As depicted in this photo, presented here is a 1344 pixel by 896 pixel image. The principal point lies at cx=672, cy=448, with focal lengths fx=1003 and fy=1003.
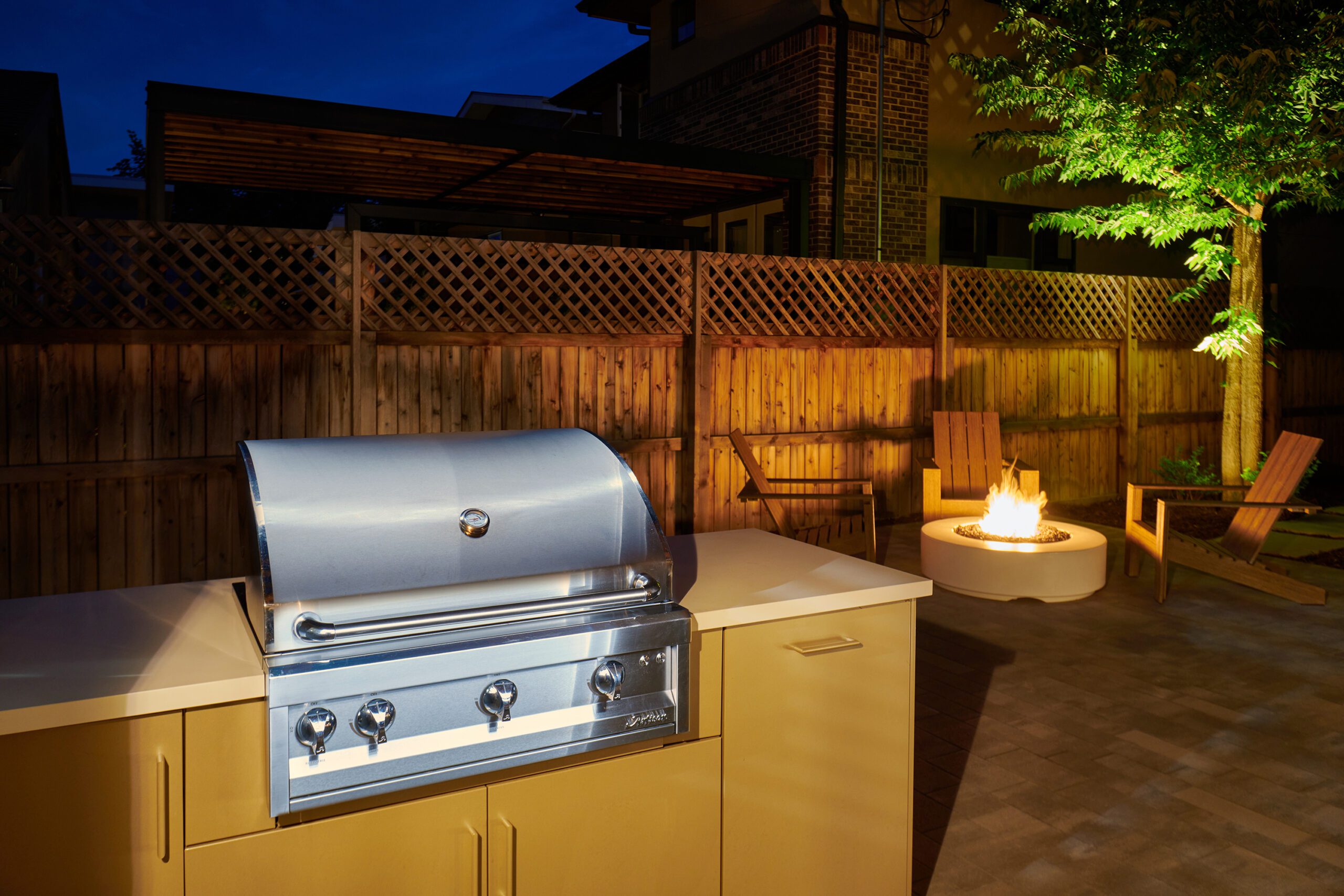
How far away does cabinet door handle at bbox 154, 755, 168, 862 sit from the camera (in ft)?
5.22

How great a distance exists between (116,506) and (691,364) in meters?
3.62

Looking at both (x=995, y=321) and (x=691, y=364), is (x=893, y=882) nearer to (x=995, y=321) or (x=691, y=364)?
(x=691, y=364)

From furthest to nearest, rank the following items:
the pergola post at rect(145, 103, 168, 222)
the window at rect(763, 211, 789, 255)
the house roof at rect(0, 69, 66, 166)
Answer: the window at rect(763, 211, 789, 255)
the house roof at rect(0, 69, 66, 166)
the pergola post at rect(145, 103, 168, 222)

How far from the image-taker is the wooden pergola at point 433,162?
6.42 metres

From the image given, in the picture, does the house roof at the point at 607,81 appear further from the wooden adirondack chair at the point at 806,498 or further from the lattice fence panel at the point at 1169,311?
the wooden adirondack chair at the point at 806,498

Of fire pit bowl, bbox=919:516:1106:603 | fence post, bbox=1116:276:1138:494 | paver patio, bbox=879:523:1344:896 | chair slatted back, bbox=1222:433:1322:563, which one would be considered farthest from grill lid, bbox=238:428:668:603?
fence post, bbox=1116:276:1138:494

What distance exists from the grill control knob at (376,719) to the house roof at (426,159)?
514cm

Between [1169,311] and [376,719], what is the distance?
9.74 metres

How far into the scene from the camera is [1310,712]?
13.1 feet

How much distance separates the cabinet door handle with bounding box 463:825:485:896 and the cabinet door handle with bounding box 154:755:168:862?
1.64ft

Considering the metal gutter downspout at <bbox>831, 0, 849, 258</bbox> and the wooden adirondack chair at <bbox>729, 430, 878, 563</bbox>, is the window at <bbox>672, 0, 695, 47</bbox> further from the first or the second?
the wooden adirondack chair at <bbox>729, 430, 878, 563</bbox>

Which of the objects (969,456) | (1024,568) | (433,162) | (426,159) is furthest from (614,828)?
(433,162)

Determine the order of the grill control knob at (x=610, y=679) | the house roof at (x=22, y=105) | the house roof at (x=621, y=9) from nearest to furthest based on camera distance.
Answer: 1. the grill control knob at (x=610, y=679)
2. the house roof at (x=22, y=105)
3. the house roof at (x=621, y=9)

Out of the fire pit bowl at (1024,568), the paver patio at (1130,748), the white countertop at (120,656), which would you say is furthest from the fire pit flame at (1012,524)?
the white countertop at (120,656)
